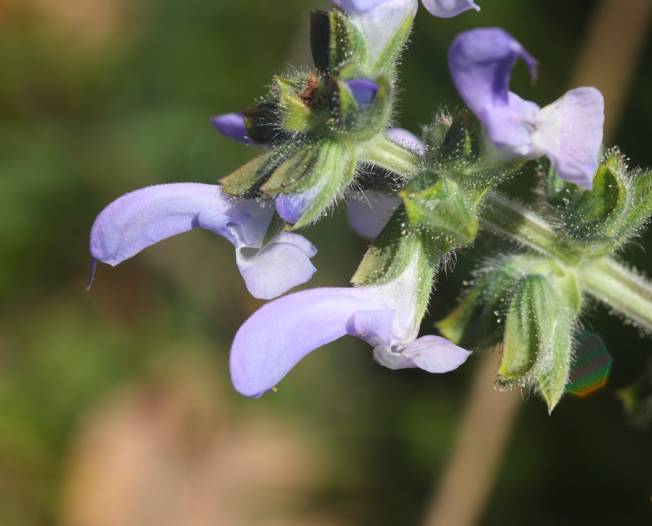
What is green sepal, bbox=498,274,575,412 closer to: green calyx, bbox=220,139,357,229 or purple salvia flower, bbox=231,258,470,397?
purple salvia flower, bbox=231,258,470,397

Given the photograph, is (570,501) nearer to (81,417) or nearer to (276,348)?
(81,417)

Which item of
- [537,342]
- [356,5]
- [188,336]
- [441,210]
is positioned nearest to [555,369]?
[537,342]

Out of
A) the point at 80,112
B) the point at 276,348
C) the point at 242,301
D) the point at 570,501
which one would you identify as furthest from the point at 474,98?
the point at 80,112

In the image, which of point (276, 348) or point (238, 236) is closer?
→ point (276, 348)

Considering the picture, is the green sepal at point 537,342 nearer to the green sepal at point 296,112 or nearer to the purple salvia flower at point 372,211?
the purple salvia flower at point 372,211

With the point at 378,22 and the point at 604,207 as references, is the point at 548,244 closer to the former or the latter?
the point at 604,207

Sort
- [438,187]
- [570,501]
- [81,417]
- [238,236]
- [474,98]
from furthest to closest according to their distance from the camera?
[81,417] < [570,501] < [238,236] < [438,187] < [474,98]
